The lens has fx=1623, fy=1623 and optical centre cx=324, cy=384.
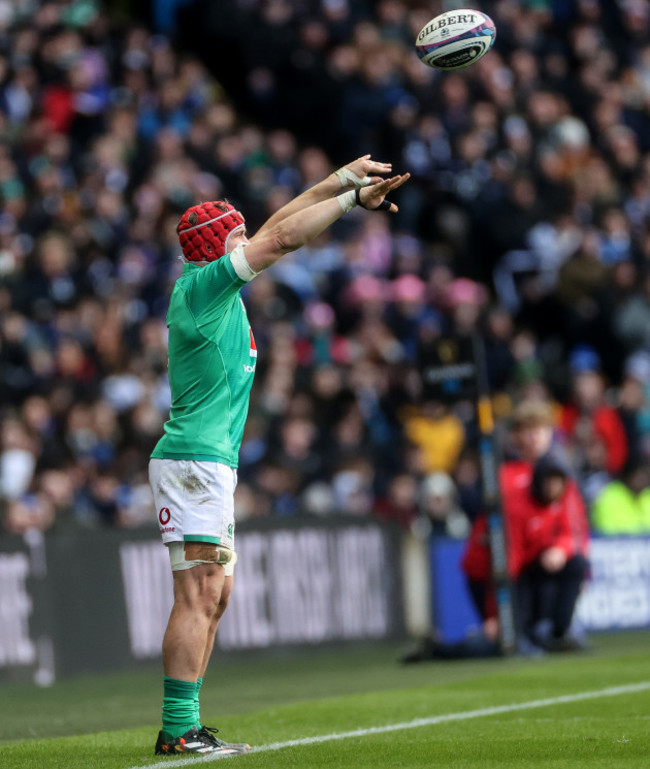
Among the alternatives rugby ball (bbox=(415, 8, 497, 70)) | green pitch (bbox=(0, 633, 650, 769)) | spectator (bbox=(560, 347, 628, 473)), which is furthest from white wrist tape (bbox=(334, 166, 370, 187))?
spectator (bbox=(560, 347, 628, 473))

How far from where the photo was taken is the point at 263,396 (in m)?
17.2

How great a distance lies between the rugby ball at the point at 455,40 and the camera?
881 centimetres

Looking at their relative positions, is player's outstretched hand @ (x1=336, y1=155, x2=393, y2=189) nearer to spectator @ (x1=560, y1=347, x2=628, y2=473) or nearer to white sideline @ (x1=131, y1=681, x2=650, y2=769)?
white sideline @ (x1=131, y1=681, x2=650, y2=769)

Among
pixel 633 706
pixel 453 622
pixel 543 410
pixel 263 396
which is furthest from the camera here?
pixel 263 396

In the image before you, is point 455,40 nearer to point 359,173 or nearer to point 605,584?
point 359,173

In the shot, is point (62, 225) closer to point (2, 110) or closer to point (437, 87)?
point (2, 110)

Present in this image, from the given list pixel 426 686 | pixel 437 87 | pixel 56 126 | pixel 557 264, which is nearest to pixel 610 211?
pixel 557 264

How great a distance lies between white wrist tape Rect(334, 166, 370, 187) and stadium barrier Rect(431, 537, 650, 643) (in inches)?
322

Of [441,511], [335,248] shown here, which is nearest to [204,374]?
[441,511]

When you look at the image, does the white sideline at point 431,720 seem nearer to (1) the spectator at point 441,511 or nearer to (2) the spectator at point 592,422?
(1) the spectator at point 441,511

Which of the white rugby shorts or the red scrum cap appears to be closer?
the white rugby shorts

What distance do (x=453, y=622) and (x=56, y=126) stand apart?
8313 mm

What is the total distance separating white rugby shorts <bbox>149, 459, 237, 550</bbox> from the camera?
738cm

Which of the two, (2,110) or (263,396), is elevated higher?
(2,110)
